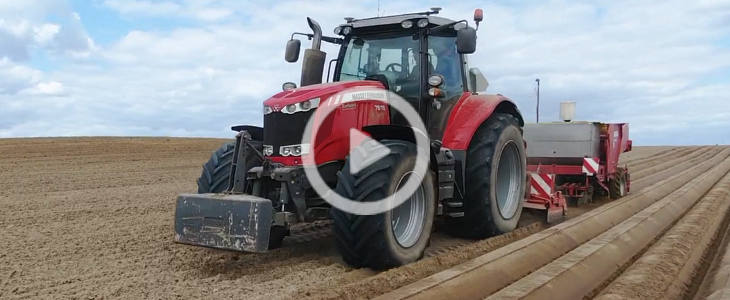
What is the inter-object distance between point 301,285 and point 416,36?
260cm

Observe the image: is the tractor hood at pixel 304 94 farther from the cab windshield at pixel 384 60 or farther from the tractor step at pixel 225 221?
the tractor step at pixel 225 221

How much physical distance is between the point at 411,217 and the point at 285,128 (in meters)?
1.23

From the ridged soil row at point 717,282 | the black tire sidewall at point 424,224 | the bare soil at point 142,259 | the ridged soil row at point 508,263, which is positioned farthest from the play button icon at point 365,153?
the ridged soil row at point 717,282

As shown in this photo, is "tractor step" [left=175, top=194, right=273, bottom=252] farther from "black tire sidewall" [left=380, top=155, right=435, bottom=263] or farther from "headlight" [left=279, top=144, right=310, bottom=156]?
"black tire sidewall" [left=380, top=155, right=435, bottom=263]

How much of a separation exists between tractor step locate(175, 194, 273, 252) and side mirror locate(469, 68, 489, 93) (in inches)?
117

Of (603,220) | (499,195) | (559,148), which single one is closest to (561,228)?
(499,195)

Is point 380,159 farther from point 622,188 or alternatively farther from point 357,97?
point 622,188

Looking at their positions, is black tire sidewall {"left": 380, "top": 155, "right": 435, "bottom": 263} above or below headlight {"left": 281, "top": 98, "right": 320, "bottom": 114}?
below

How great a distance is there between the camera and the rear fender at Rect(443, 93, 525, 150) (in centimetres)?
575

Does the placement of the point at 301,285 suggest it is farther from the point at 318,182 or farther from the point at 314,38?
the point at 314,38

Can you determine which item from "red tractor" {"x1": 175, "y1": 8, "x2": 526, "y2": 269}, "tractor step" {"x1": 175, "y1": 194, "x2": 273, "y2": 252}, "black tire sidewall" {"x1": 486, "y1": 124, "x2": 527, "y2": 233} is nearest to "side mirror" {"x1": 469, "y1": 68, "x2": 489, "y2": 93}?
"red tractor" {"x1": 175, "y1": 8, "x2": 526, "y2": 269}

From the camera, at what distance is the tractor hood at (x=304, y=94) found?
497cm

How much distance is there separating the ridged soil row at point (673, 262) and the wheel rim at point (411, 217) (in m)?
1.46

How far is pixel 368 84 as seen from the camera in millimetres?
5434
